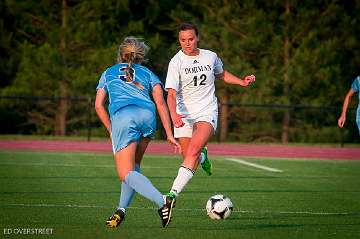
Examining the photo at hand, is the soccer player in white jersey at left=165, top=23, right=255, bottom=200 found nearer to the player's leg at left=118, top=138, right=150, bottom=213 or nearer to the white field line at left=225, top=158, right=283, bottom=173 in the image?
the player's leg at left=118, top=138, right=150, bottom=213

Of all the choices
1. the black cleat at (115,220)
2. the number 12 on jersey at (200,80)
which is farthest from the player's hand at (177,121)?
the black cleat at (115,220)

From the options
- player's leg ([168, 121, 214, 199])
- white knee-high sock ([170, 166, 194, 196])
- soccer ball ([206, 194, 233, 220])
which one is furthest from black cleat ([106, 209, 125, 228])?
soccer ball ([206, 194, 233, 220])

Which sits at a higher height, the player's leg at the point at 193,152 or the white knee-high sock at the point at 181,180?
the player's leg at the point at 193,152

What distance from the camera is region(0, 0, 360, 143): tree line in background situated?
39.1 m

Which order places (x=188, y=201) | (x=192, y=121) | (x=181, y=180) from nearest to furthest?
(x=181, y=180), (x=192, y=121), (x=188, y=201)

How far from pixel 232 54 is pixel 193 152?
2817 centimetres

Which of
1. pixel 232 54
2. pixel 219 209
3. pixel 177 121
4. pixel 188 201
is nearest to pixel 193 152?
pixel 177 121

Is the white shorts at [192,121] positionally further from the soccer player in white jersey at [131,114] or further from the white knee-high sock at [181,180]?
the soccer player in white jersey at [131,114]

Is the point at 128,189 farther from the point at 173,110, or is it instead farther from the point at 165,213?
the point at 173,110

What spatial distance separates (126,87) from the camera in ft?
33.3

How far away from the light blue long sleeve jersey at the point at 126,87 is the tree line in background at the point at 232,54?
28148mm

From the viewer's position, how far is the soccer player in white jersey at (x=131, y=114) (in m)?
9.98

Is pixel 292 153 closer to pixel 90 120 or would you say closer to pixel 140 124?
pixel 90 120

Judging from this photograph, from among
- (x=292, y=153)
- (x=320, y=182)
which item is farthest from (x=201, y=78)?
(x=292, y=153)
